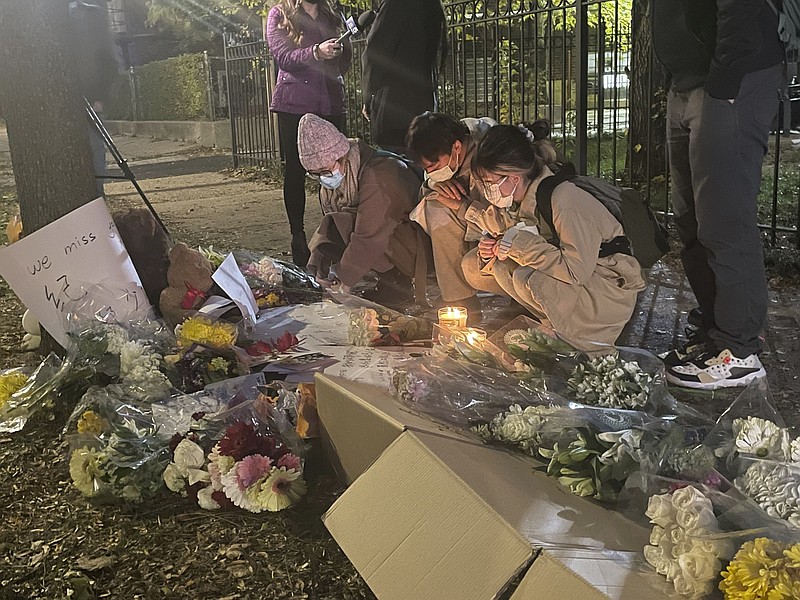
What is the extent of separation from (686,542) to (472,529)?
41 cm

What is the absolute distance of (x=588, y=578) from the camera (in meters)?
1.52

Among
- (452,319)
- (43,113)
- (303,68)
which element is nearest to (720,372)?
(452,319)

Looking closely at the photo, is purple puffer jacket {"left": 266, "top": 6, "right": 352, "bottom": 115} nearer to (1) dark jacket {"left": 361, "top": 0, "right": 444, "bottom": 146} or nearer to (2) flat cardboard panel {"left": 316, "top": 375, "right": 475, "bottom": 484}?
(1) dark jacket {"left": 361, "top": 0, "right": 444, "bottom": 146}

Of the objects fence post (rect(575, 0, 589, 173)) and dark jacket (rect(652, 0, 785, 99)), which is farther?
fence post (rect(575, 0, 589, 173))

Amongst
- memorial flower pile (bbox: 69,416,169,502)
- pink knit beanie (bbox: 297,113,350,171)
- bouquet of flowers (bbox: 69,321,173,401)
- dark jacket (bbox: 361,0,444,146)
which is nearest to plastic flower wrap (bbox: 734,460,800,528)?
memorial flower pile (bbox: 69,416,169,502)

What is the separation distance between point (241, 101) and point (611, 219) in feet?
33.7

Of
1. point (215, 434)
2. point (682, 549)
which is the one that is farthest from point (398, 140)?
point (682, 549)

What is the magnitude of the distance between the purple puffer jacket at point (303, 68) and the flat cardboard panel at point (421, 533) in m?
4.18

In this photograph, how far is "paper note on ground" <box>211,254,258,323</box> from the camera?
11.9 feet

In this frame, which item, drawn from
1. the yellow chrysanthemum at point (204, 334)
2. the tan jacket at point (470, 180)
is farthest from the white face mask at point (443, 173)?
the yellow chrysanthemum at point (204, 334)

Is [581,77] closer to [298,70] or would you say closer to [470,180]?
[298,70]

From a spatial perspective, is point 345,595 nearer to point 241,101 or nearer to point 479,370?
point 479,370

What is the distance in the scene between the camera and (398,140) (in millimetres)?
5062

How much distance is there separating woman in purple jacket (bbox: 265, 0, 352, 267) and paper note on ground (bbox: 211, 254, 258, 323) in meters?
1.91
